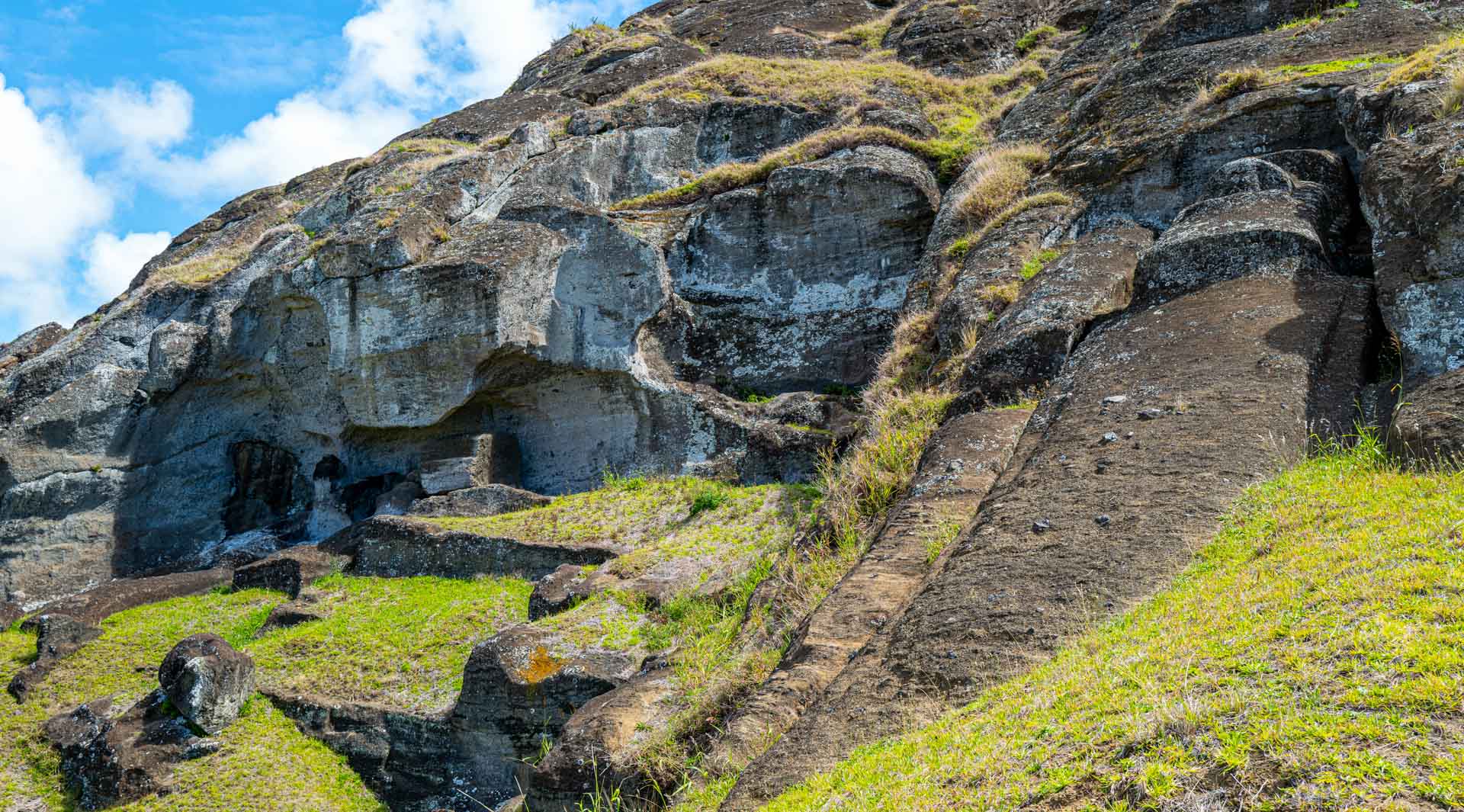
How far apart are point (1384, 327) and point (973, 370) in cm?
348

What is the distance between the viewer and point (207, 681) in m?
12.6

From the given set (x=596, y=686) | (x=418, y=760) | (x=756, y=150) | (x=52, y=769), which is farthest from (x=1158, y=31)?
(x=52, y=769)

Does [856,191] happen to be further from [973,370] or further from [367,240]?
[973,370]

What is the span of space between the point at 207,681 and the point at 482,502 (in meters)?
6.64

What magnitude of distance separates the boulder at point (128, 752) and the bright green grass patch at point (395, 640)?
4.07 feet

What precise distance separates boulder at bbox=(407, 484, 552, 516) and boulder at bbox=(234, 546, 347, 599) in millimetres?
1632

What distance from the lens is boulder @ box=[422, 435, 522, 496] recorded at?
20.0 metres

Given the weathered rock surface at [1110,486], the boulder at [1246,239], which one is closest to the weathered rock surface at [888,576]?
the weathered rock surface at [1110,486]

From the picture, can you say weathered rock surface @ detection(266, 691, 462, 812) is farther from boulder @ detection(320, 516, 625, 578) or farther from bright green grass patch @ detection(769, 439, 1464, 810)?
bright green grass patch @ detection(769, 439, 1464, 810)

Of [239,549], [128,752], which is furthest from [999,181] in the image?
[239,549]

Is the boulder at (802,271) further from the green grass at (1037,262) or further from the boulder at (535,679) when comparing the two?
the boulder at (535,679)

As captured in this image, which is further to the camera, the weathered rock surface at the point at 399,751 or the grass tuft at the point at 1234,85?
the grass tuft at the point at 1234,85

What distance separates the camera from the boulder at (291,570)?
17406mm

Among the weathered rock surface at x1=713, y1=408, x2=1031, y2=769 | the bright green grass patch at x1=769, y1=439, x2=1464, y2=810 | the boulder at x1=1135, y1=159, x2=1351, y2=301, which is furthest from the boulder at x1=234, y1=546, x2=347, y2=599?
the bright green grass patch at x1=769, y1=439, x2=1464, y2=810
